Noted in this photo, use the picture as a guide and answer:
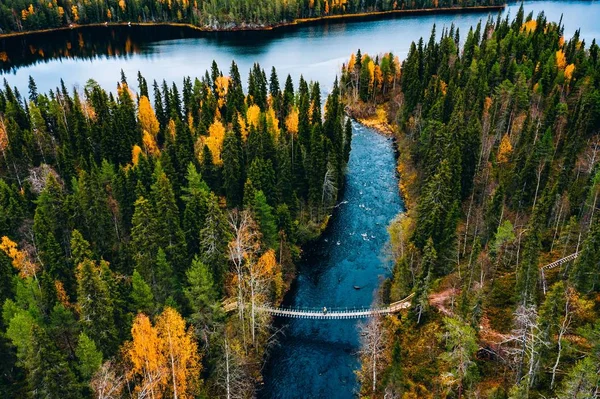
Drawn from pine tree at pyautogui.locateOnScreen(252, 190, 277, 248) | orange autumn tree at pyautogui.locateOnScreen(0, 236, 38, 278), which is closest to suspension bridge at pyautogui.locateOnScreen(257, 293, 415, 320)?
pine tree at pyautogui.locateOnScreen(252, 190, 277, 248)

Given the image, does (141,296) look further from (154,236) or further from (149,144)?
(149,144)

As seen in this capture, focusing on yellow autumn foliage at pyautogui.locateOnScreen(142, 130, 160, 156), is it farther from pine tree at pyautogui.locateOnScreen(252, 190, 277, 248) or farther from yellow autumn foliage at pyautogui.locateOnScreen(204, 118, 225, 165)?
pine tree at pyautogui.locateOnScreen(252, 190, 277, 248)

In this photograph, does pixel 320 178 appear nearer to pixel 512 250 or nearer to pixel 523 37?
pixel 512 250

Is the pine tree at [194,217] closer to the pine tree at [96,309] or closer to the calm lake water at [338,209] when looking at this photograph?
the pine tree at [96,309]

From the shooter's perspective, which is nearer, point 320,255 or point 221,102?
point 320,255

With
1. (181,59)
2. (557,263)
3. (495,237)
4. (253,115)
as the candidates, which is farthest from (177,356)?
(181,59)

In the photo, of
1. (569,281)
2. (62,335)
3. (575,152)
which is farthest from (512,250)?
(62,335)

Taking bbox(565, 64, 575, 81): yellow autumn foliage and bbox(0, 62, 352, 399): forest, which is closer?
bbox(0, 62, 352, 399): forest
